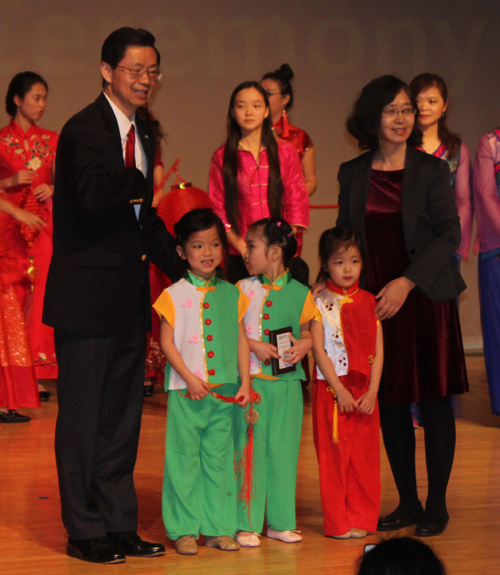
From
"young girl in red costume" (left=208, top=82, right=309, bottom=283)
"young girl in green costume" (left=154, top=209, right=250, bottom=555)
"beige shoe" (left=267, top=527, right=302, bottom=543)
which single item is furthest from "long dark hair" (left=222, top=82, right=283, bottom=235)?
"beige shoe" (left=267, top=527, right=302, bottom=543)

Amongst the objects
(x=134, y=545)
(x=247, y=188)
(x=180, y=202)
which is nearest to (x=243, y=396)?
(x=134, y=545)

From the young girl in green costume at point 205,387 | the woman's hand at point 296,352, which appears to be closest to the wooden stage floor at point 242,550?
the young girl in green costume at point 205,387

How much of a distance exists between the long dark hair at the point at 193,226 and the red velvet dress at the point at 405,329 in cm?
50

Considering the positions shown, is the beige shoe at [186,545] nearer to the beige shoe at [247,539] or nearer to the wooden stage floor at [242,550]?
the wooden stage floor at [242,550]

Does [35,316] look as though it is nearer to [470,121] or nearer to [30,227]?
[30,227]

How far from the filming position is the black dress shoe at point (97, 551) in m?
2.50

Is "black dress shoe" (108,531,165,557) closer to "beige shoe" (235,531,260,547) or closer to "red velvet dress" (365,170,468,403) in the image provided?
"beige shoe" (235,531,260,547)

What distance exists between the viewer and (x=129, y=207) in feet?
8.23

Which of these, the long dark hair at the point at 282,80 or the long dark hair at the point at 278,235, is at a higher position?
the long dark hair at the point at 282,80

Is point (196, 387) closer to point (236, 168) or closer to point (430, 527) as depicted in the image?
point (430, 527)

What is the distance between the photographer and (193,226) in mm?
2611

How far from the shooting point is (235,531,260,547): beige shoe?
2.64m

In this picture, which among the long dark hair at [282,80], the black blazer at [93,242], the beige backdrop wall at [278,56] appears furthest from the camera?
the beige backdrop wall at [278,56]

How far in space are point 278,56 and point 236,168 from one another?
10.3 feet
